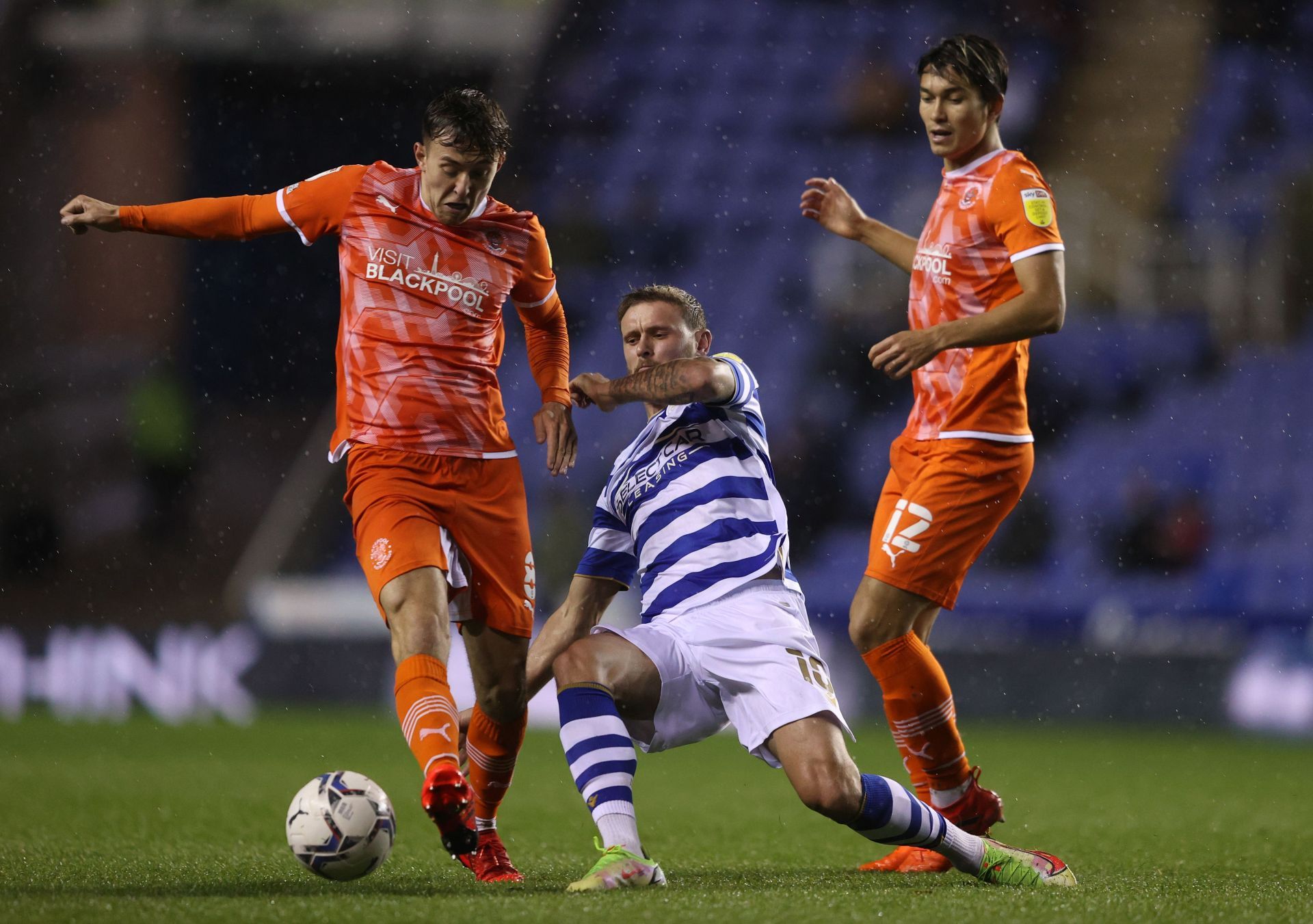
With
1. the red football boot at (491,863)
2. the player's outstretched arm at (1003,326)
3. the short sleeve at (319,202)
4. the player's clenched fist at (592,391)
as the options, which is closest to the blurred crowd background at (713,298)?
the player's outstretched arm at (1003,326)

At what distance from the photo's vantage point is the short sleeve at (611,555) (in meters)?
4.18

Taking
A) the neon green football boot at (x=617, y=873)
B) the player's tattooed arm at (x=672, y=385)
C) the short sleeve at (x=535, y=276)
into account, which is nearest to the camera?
the neon green football boot at (x=617, y=873)

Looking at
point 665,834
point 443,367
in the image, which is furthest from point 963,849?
point 443,367

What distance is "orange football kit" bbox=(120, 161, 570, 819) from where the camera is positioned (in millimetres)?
4215

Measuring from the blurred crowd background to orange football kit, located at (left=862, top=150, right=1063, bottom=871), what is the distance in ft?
19.5

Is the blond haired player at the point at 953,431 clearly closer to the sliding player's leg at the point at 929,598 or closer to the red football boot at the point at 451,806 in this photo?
the sliding player's leg at the point at 929,598

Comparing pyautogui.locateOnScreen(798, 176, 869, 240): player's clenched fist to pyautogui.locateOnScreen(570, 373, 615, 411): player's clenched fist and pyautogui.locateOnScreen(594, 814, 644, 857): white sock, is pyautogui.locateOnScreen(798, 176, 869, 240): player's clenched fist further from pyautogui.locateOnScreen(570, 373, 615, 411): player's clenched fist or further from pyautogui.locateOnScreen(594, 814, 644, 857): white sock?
pyautogui.locateOnScreen(594, 814, 644, 857): white sock

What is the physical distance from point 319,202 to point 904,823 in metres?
2.33

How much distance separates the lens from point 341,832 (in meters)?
3.60

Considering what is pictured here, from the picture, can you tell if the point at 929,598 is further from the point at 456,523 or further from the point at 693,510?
the point at 456,523

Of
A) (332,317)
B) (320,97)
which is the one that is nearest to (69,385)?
(332,317)

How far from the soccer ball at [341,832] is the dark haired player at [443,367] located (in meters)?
0.52

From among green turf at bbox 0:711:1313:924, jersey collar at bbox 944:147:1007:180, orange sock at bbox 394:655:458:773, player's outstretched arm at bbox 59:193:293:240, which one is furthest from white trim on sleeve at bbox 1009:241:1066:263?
player's outstretched arm at bbox 59:193:293:240

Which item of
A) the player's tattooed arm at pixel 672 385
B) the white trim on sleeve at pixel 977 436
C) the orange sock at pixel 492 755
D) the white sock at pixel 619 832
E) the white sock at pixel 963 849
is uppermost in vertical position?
the player's tattooed arm at pixel 672 385
